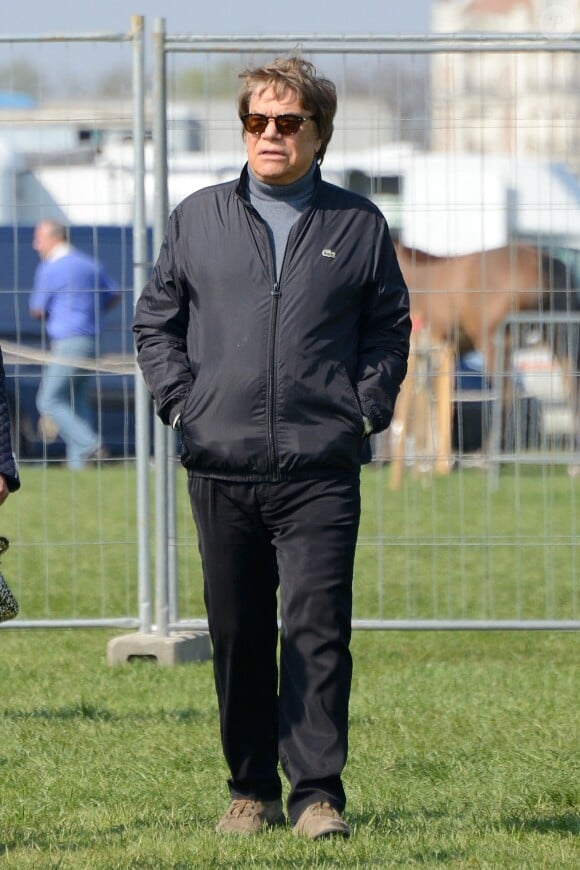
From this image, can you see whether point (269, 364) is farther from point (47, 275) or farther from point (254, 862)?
point (47, 275)

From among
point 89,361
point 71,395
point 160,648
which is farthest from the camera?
point 71,395

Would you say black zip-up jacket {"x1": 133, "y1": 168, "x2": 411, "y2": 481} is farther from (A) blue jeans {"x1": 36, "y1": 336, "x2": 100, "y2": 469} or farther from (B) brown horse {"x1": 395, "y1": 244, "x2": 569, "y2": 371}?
(A) blue jeans {"x1": 36, "y1": 336, "x2": 100, "y2": 469}

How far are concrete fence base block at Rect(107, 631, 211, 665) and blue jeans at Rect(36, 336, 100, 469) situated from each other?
2.94 feet

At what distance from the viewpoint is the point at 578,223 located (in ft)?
27.5

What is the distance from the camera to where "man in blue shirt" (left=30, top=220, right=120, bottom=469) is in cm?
797

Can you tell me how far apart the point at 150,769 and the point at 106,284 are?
15.2 feet

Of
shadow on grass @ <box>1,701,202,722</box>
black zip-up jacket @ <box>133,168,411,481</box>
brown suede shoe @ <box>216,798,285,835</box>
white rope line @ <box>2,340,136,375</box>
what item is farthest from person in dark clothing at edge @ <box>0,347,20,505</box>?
white rope line @ <box>2,340,136,375</box>

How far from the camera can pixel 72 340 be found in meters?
8.42

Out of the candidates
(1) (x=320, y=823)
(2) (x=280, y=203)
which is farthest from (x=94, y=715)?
(2) (x=280, y=203)

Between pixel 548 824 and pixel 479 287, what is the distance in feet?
12.8

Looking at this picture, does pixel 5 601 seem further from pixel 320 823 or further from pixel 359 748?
pixel 359 748

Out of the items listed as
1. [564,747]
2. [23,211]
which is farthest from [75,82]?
[564,747]

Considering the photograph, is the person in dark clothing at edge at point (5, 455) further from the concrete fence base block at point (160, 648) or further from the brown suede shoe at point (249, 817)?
the concrete fence base block at point (160, 648)

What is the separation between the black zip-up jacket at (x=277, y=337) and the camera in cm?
457
